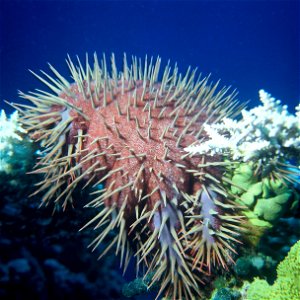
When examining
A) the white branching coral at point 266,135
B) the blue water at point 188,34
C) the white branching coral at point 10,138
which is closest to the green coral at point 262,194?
the white branching coral at point 266,135

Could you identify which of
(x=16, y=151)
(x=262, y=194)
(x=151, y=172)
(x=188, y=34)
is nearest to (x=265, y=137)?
(x=262, y=194)

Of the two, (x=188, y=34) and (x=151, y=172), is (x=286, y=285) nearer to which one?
(x=151, y=172)

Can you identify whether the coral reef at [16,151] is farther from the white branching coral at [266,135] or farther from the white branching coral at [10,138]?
the white branching coral at [266,135]

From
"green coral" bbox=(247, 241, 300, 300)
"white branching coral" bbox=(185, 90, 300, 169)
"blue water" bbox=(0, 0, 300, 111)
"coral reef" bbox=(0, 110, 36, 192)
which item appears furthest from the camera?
"blue water" bbox=(0, 0, 300, 111)

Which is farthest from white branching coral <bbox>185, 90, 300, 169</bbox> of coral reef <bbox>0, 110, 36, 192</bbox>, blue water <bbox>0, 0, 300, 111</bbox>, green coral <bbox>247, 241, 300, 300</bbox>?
blue water <bbox>0, 0, 300, 111</bbox>

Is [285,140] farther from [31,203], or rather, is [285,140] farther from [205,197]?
[31,203]

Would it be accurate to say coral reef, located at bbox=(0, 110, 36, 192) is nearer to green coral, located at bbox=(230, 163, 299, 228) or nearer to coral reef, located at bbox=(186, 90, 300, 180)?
coral reef, located at bbox=(186, 90, 300, 180)

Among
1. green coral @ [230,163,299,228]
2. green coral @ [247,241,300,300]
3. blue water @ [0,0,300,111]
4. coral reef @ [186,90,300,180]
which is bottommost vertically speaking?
green coral @ [247,241,300,300]
